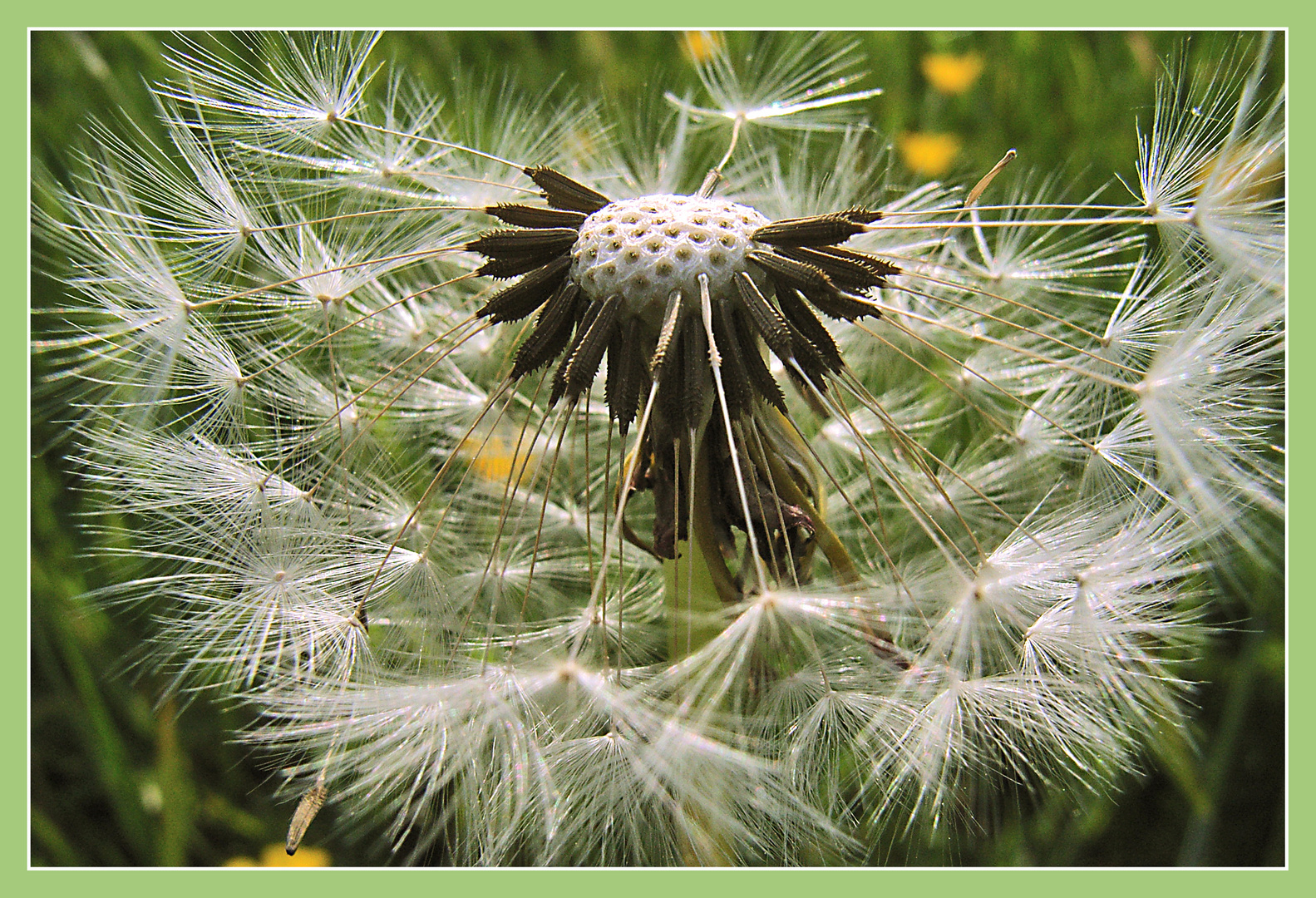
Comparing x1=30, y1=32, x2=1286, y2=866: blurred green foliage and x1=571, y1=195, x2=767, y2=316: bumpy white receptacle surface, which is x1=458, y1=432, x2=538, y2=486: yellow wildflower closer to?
x1=571, y1=195, x2=767, y2=316: bumpy white receptacle surface

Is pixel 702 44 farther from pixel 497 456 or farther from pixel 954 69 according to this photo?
pixel 497 456

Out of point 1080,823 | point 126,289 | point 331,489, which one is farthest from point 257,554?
point 1080,823

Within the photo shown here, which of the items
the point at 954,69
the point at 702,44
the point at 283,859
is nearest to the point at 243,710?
the point at 283,859

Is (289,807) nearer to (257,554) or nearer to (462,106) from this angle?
(257,554)

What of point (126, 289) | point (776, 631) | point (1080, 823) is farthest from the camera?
point (1080, 823)

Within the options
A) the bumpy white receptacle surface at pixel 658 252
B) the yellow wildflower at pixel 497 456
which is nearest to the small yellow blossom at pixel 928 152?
the yellow wildflower at pixel 497 456

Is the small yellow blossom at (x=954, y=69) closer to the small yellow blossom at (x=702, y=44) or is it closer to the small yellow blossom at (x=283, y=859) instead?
the small yellow blossom at (x=702, y=44)
